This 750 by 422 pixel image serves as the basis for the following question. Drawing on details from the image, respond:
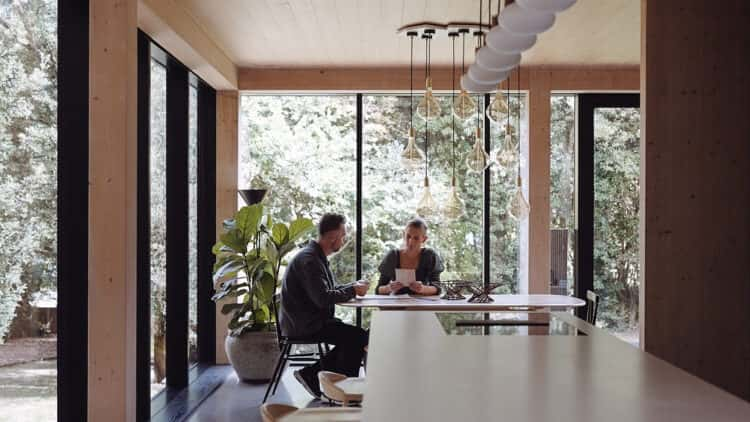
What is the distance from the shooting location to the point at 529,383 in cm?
229

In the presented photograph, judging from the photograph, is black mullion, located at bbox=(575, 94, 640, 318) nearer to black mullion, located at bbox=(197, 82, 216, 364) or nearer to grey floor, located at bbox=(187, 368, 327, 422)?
grey floor, located at bbox=(187, 368, 327, 422)

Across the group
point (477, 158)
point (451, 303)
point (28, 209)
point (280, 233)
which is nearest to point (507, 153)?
point (477, 158)

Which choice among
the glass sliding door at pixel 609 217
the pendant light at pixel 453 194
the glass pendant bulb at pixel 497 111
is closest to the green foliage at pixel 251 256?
the pendant light at pixel 453 194

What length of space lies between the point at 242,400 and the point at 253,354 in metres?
0.58

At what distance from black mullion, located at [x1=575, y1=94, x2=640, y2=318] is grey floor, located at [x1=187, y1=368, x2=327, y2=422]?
2955 mm

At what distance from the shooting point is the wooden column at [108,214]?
3.73 m

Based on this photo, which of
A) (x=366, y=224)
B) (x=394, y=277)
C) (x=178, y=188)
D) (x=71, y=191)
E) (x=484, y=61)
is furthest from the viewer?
(x=366, y=224)

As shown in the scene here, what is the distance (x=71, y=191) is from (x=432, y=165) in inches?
160

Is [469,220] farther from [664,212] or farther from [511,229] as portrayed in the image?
[664,212]

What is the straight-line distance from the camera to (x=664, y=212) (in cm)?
386

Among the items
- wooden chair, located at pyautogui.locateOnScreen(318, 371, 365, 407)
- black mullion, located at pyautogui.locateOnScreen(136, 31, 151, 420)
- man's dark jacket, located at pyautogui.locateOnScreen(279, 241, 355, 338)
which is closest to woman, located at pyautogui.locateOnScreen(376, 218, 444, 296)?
man's dark jacket, located at pyautogui.locateOnScreen(279, 241, 355, 338)

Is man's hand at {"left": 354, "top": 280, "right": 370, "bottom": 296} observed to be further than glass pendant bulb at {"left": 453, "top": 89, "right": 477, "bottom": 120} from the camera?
Yes

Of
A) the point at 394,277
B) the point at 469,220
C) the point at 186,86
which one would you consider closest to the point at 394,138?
the point at 469,220

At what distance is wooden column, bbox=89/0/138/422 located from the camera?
3727 millimetres
